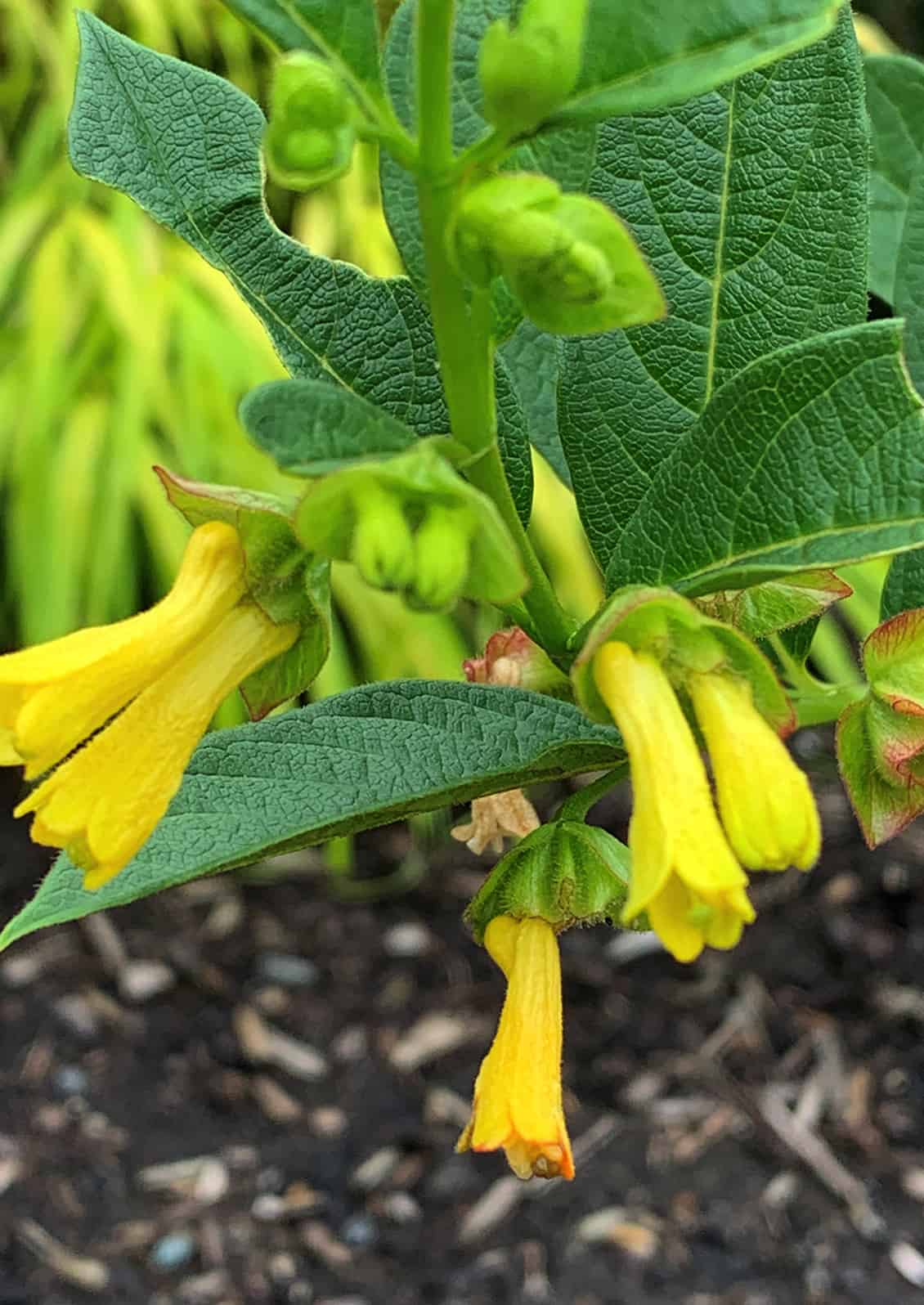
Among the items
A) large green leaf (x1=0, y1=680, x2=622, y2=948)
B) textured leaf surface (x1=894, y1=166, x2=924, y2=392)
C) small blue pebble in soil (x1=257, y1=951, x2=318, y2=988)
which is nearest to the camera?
large green leaf (x1=0, y1=680, x2=622, y2=948)

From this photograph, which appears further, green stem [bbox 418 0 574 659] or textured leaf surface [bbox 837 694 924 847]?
textured leaf surface [bbox 837 694 924 847]

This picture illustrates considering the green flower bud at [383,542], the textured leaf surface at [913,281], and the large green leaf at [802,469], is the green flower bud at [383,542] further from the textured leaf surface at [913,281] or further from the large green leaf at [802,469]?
the textured leaf surface at [913,281]

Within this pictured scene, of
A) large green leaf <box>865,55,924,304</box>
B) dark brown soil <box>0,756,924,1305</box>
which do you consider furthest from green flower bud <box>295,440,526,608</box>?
dark brown soil <box>0,756,924,1305</box>

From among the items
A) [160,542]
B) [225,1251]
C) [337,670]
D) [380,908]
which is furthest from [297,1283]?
[160,542]

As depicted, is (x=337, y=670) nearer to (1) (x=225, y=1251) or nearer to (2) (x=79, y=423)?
(2) (x=79, y=423)

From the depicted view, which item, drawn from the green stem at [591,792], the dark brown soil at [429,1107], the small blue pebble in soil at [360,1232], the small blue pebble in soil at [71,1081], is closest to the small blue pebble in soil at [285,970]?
the dark brown soil at [429,1107]

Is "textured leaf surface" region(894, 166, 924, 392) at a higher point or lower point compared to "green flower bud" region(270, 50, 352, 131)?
lower

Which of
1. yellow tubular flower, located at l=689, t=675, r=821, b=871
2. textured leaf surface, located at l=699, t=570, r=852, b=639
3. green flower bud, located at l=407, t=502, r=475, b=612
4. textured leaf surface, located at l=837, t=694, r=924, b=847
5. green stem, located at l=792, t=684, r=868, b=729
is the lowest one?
green stem, located at l=792, t=684, r=868, b=729

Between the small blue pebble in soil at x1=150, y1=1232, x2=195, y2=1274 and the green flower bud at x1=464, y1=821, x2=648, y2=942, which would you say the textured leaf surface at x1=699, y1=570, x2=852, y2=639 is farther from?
the small blue pebble in soil at x1=150, y1=1232, x2=195, y2=1274
